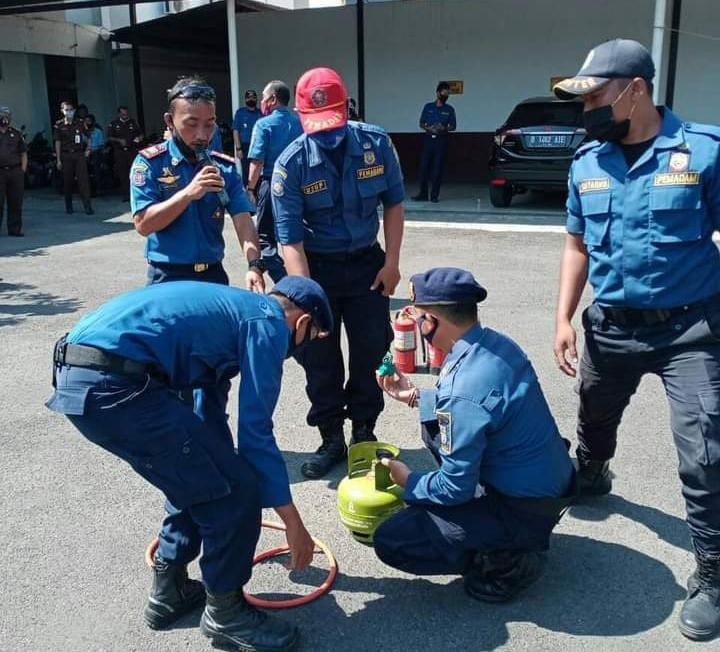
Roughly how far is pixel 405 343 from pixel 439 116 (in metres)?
8.62

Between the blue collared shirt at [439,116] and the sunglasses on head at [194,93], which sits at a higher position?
→ the sunglasses on head at [194,93]

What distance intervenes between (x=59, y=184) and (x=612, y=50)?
1693 cm

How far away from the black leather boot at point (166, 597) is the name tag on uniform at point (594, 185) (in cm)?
209

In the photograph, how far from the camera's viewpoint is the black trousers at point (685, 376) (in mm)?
2703

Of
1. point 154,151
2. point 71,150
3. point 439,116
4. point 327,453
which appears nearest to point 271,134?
point 154,151

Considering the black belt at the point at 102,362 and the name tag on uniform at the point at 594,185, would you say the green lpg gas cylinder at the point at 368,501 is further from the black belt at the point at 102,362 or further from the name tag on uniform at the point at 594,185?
the name tag on uniform at the point at 594,185

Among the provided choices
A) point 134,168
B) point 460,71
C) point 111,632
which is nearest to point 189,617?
point 111,632

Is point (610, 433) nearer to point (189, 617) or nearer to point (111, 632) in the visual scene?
point (189, 617)

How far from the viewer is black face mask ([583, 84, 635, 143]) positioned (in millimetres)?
2830

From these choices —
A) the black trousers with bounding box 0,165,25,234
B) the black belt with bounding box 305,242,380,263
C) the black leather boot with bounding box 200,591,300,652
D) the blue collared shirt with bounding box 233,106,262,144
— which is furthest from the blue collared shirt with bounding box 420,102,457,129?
the black leather boot with bounding box 200,591,300,652

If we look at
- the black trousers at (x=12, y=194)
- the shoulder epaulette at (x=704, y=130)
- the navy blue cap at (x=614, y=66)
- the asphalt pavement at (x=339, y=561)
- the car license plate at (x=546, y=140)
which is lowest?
the asphalt pavement at (x=339, y=561)

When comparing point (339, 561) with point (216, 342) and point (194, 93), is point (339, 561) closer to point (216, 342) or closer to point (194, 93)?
point (216, 342)

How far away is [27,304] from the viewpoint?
7.62m

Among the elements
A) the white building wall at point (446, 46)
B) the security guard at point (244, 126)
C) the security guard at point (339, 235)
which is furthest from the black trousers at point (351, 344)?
the white building wall at point (446, 46)
